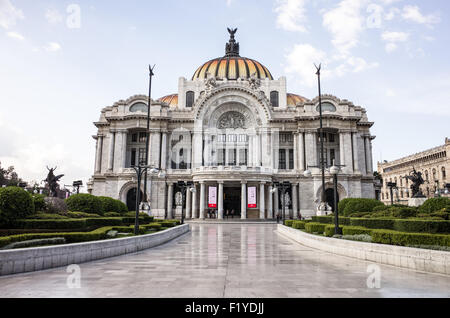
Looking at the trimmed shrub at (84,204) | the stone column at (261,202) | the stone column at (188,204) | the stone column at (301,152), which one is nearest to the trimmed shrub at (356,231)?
the trimmed shrub at (84,204)

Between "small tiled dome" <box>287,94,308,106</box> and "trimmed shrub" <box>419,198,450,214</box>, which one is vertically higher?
"small tiled dome" <box>287,94,308,106</box>

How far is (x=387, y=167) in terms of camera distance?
102 meters

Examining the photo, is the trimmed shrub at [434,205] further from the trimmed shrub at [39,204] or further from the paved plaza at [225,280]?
the trimmed shrub at [39,204]

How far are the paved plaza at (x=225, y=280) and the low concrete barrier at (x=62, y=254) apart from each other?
432 mm

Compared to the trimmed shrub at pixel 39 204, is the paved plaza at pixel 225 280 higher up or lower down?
lower down

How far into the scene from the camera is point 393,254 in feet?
38.7

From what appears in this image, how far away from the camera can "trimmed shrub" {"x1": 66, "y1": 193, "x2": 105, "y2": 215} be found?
21953 mm

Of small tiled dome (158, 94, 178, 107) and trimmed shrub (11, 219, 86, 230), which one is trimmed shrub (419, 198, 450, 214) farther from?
small tiled dome (158, 94, 178, 107)

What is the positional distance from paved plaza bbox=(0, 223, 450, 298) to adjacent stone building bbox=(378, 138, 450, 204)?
178 feet

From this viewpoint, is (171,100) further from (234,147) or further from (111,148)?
(234,147)

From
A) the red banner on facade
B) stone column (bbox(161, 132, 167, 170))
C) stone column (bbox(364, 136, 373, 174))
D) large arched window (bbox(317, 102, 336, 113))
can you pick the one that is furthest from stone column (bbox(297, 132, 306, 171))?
stone column (bbox(161, 132, 167, 170))

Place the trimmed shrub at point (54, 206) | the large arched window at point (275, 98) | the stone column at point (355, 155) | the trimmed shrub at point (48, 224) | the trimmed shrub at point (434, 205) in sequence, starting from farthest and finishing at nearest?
the large arched window at point (275, 98)
the stone column at point (355, 155)
the trimmed shrub at point (434, 205)
the trimmed shrub at point (54, 206)
the trimmed shrub at point (48, 224)

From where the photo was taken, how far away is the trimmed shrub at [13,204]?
44.9 ft
